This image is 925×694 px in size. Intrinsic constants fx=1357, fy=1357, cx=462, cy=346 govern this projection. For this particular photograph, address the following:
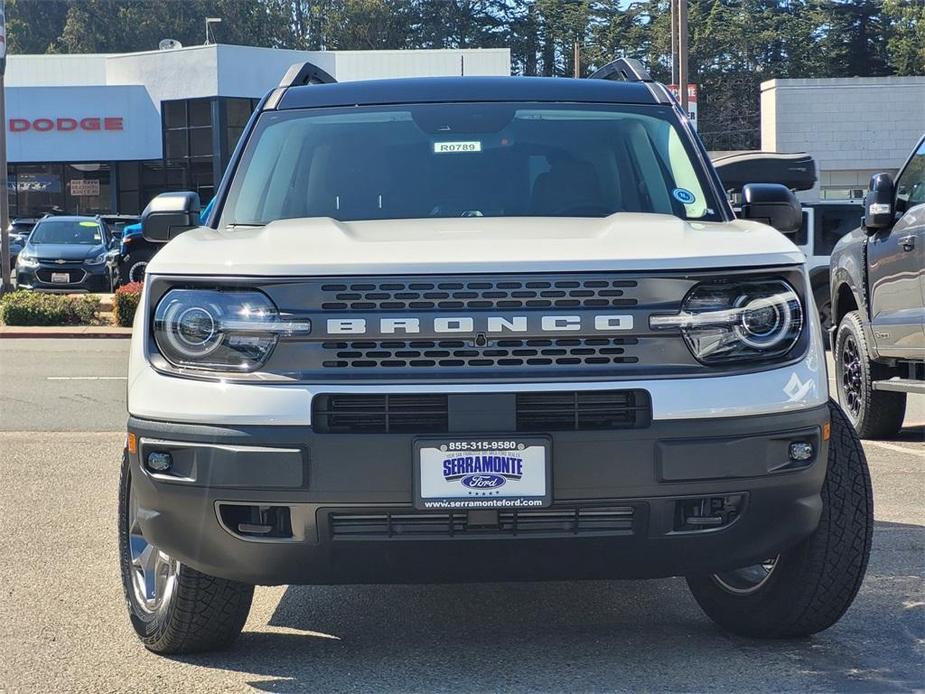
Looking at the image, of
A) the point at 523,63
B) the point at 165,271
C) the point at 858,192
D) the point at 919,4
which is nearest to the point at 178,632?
the point at 165,271

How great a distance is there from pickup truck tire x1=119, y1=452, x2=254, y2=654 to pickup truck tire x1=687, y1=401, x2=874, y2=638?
161 centimetres

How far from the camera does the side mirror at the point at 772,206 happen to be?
505 centimetres

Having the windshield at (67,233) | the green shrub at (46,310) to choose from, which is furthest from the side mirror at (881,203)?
the windshield at (67,233)

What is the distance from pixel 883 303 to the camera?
839 cm

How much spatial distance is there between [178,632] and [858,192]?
43.6 meters

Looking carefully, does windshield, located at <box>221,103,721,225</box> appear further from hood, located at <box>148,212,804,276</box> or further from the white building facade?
the white building facade

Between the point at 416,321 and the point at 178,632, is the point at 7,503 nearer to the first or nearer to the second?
the point at 178,632

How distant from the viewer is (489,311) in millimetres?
3650

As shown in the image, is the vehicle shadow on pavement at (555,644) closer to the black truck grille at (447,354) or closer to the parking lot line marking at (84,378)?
the black truck grille at (447,354)

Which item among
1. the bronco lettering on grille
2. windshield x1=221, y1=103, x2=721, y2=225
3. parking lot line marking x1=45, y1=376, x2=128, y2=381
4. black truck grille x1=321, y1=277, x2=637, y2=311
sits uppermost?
windshield x1=221, y1=103, x2=721, y2=225

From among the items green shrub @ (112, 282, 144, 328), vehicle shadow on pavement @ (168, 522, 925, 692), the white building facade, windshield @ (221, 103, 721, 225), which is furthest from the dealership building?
vehicle shadow on pavement @ (168, 522, 925, 692)

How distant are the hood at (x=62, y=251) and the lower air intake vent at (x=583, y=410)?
23.0 meters

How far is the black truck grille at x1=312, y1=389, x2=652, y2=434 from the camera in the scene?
3594mm

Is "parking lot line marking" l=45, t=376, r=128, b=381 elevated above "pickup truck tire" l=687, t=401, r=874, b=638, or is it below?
below
